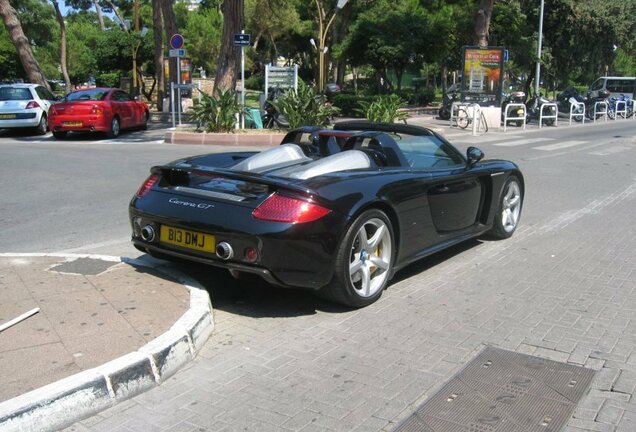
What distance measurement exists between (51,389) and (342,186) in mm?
2342

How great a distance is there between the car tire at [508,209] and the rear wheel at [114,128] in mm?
14785

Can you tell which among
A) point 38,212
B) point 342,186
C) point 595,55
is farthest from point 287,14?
point 342,186

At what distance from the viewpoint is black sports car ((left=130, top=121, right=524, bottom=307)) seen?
431cm

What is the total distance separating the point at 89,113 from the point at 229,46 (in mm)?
4654

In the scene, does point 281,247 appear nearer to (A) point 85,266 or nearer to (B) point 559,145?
(A) point 85,266

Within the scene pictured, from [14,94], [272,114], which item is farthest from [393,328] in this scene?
[14,94]

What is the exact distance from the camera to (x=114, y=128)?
1945 cm

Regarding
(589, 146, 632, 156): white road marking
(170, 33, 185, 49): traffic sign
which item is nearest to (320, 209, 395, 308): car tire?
(589, 146, 632, 156): white road marking

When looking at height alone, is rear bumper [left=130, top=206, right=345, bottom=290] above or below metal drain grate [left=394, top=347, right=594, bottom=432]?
above

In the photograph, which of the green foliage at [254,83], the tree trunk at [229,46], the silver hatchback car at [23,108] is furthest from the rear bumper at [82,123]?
the green foliage at [254,83]

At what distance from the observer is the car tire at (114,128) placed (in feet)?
63.2

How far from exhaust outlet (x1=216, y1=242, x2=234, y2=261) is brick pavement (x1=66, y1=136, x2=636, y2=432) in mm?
481

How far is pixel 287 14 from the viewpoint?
1892 inches

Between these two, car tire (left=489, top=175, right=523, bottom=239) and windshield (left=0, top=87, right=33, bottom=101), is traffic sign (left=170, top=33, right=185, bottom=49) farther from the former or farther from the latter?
car tire (left=489, top=175, right=523, bottom=239)
